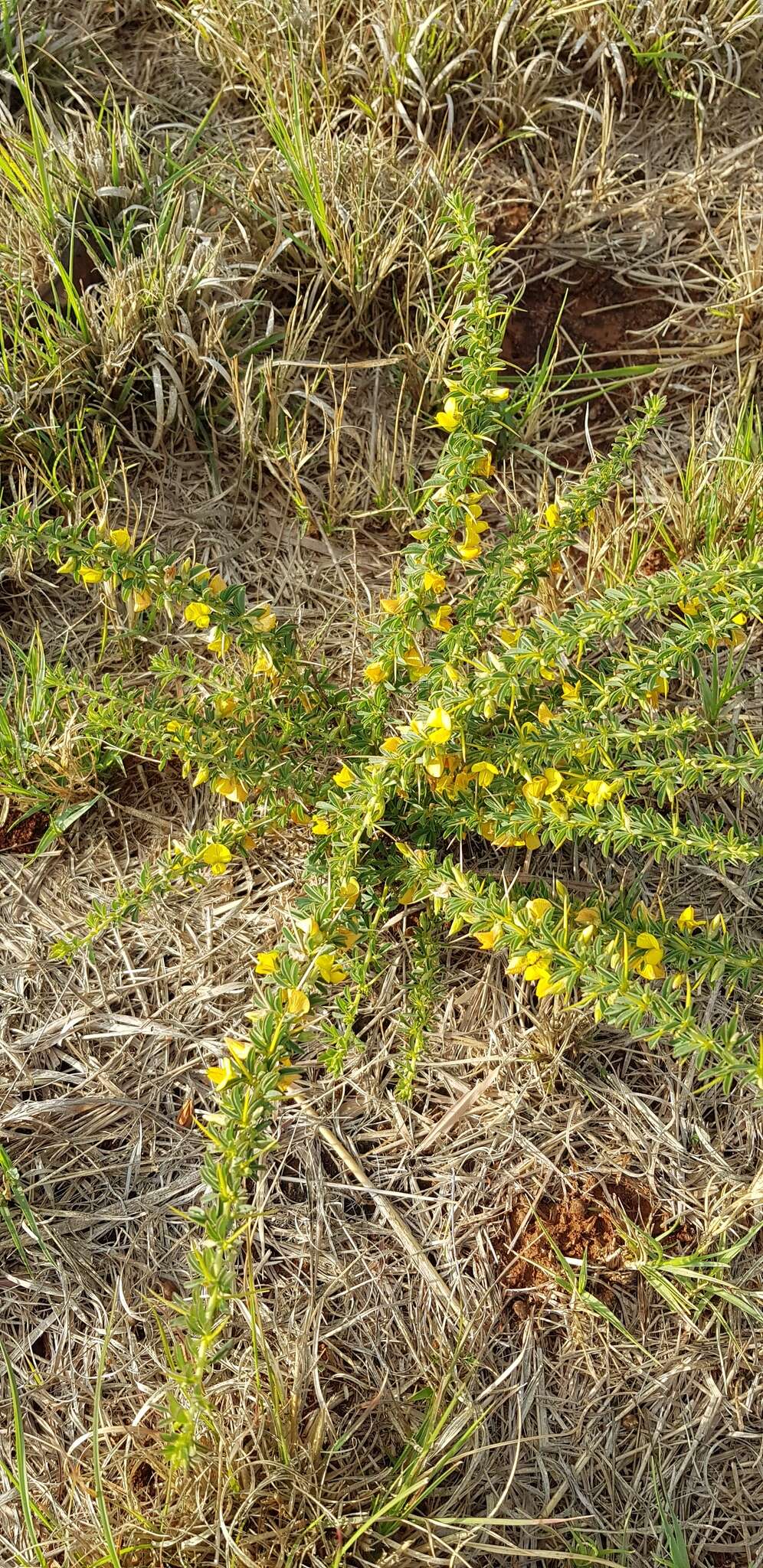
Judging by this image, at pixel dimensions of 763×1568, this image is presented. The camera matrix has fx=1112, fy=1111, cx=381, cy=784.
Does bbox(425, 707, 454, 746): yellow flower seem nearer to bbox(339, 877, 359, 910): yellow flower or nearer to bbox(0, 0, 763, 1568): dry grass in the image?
bbox(339, 877, 359, 910): yellow flower

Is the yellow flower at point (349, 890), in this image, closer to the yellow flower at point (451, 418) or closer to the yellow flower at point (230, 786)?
the yellow flower at point (230, 786)

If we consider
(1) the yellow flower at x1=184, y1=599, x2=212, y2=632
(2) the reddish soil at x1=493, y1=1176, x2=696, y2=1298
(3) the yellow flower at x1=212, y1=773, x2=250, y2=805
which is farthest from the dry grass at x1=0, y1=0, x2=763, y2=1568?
(1) the yellow flower at x1=184, y1=599, x2=212, y2=632

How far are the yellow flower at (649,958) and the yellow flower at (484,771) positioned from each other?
12.9 inches

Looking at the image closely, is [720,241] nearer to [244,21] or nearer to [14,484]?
[244,21]

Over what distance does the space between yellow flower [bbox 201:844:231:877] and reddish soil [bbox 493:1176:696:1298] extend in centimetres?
74

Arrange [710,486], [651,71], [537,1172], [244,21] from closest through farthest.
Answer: [537,1172] → [710,486] → [244,21] → [651,71]

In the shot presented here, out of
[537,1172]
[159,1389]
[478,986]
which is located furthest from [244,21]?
[159,1389]

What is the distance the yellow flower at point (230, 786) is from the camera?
1.84 metres

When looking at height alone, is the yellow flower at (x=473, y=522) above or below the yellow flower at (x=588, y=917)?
above

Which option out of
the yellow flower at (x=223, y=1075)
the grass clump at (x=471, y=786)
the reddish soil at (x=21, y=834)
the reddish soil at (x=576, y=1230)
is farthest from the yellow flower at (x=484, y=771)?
the reddish soil at (x=21, y=834)

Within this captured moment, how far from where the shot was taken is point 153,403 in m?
2.36

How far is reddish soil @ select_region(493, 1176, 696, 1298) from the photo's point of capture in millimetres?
1792

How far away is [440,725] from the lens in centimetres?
159

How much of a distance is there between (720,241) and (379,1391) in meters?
2.51
